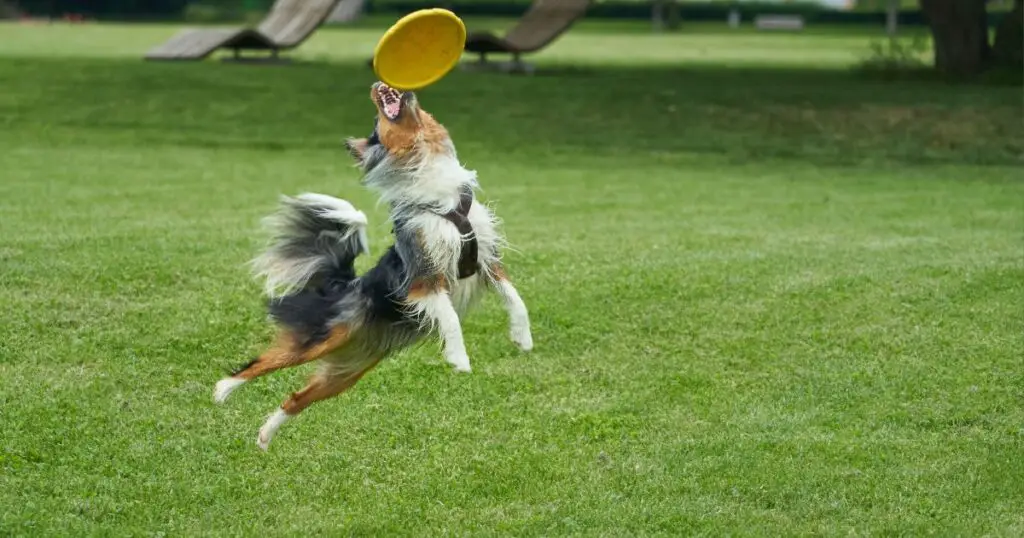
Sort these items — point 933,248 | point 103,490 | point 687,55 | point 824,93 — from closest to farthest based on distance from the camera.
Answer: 1. point 103,490
2. point 933,248
3. point 824,93
4. point 687,55

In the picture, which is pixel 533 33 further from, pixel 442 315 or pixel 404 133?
pixel 442 315

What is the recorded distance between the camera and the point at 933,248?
39.6 feet

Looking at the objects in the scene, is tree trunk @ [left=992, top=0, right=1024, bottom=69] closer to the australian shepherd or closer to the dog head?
the australian shepherd

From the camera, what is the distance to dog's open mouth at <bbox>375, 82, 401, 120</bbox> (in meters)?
5.32

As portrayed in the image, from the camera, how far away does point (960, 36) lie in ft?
82.9

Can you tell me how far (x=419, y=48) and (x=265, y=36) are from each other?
2242 cm

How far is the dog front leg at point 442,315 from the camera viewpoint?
5207 millimetres

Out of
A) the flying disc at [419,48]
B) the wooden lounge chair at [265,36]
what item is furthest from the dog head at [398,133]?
the wooden lounge chair at [265,36]

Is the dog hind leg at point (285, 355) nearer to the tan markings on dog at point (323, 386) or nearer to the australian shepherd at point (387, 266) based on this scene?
the australian shepherd at point (387, 266)

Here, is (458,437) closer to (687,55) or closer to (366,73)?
(366,73)

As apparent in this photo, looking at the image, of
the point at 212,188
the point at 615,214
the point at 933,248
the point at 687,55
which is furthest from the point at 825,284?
the point at 687,55

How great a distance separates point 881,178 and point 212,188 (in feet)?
26.7

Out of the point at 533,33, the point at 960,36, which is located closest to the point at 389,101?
the point at 533,33

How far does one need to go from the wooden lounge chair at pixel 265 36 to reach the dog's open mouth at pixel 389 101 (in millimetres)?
21010
